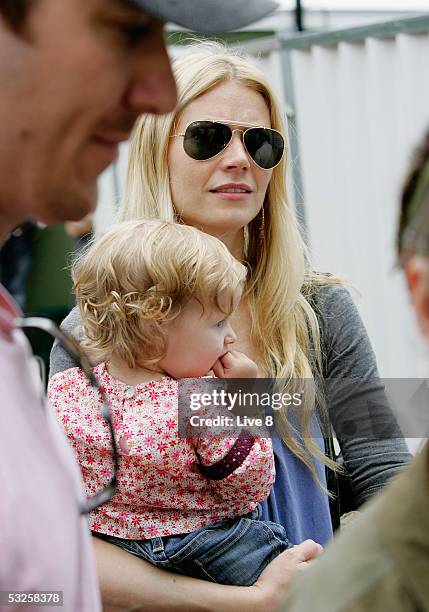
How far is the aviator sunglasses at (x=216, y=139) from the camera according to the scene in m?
2.65

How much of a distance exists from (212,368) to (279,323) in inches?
9.0

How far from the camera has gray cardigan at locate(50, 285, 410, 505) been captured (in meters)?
2.49

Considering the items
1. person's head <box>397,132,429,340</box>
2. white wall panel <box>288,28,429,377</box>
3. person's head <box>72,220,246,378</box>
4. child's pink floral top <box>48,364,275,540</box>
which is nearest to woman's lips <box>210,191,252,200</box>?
person's head <box>72,220,246,378</box>

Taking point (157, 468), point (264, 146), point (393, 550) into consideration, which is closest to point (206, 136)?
point (264, 146)

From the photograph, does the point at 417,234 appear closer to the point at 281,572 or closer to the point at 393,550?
the point at 393,550

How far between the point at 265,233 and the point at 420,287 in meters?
1.68

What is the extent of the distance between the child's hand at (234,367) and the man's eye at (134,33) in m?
1.21

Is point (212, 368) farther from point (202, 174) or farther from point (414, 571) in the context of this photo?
point (414, 571)

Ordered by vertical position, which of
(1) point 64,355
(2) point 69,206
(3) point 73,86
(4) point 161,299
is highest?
(3) point 73,86

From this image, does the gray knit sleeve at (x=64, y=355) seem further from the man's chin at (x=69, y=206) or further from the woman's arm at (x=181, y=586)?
the man's chin at (x=69, y=206)

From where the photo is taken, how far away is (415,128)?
468 centimetres

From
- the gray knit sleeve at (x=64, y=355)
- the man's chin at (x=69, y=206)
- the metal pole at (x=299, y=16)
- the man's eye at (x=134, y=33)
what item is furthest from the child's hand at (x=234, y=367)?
the metal pole at (x=299, y=16)

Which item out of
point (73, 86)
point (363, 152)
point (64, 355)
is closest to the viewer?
point (73, 86)

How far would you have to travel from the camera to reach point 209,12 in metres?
1.32
